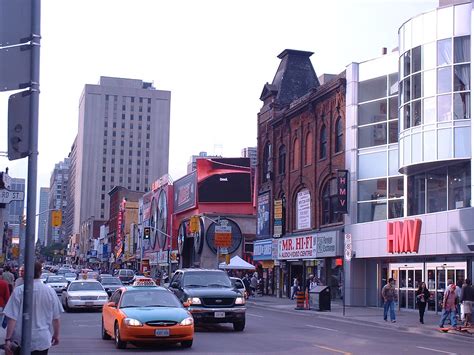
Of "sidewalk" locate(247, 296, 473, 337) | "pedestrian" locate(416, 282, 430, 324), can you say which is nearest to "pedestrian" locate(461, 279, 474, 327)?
"sidewalk" locate(247, 296, 473, 337)

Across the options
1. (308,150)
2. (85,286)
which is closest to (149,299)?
(85,286)

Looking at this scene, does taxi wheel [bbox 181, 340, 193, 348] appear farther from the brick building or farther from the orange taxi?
the brick building

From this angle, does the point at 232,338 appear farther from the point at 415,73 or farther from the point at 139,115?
the point at 139,115

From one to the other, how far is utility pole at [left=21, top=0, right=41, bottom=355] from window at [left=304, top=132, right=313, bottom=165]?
41.3 m

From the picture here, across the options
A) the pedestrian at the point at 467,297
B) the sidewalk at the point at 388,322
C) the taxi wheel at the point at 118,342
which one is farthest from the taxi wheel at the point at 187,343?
the pedestrian at the point at 467,297

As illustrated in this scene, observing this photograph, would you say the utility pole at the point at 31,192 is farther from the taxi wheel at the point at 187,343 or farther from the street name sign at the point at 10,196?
the street name sign at the point at 10,196

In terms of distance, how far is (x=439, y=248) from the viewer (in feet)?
105

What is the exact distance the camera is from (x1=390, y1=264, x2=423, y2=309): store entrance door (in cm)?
3522

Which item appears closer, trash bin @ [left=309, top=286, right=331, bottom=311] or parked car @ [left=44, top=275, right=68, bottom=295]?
trash bin @ [left=309, top=286, right=331, bottom=311]

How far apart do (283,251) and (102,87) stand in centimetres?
14897

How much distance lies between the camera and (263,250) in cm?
5522

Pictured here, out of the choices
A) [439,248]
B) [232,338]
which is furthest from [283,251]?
[232,338]

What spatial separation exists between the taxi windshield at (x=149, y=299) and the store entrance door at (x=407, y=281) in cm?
2021

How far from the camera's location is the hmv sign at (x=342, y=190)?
40375 mm
